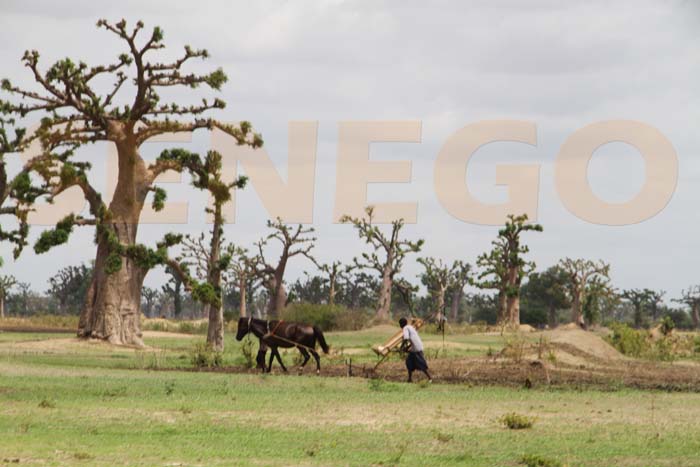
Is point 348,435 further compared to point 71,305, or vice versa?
point 71,305

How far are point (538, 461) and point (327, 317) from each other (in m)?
55.5

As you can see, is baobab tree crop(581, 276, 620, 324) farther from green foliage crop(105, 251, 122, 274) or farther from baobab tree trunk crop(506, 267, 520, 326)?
green foliage crop(105, 251, 122, 274)

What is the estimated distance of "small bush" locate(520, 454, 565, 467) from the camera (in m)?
14.6

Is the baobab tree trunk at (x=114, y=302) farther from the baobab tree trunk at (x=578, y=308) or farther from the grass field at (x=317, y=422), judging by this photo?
the baobab tree trunk at (x=578, y=308)

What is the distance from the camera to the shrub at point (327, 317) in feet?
229

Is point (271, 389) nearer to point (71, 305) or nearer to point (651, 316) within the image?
point (71, 305)

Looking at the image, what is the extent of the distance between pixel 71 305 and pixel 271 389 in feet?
333

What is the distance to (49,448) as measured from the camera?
15.3 metres

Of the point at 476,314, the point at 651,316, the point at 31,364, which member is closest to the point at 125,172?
the point at 31,364

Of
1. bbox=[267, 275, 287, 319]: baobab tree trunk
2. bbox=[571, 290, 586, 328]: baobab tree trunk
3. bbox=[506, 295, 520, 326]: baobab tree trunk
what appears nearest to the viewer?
bbox=[506, 295, 520, 326]: baobab tree trunk

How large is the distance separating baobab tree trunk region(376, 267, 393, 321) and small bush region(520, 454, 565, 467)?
2416 inches

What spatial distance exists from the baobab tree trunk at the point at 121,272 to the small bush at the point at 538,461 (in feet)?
104

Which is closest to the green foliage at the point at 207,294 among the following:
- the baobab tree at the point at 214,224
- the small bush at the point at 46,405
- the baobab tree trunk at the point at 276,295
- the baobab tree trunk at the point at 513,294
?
the baobab tree at the point at 214,224

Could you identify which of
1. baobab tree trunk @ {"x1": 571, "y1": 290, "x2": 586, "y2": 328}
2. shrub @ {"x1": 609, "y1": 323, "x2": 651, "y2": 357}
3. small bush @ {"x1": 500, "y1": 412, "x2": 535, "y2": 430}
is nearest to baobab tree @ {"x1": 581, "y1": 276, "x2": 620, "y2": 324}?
baobab tree trunk @ {"x1": 571, "y1": 290, "x2": 586, "y2": 328}
